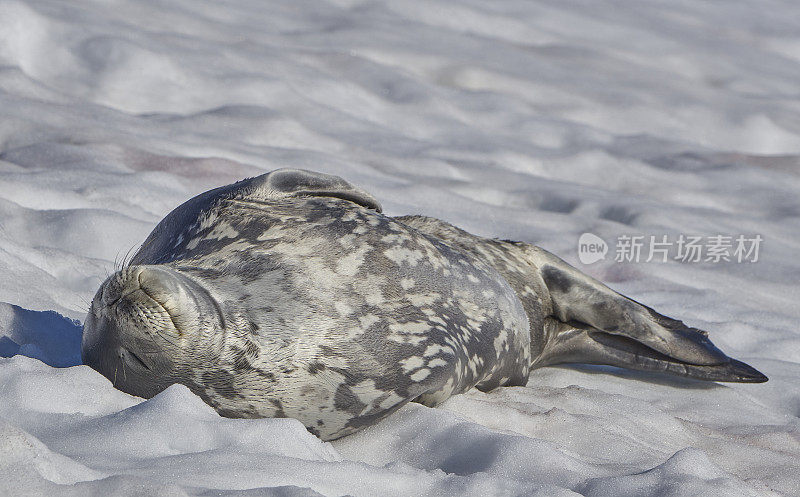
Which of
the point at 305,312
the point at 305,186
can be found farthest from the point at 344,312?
the point at 305,186

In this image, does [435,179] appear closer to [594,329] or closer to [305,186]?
[594,329]

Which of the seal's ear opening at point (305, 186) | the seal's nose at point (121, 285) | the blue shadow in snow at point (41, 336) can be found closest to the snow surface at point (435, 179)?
the blue shadow in snow at point (41, 336)

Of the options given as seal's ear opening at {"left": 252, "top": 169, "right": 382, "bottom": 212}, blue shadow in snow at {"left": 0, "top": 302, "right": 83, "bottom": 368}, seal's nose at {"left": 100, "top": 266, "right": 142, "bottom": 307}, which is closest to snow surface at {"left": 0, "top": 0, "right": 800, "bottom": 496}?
blue shadow in snow at {"left": 0, "top": 302, "right": 83, "bottom": 368}

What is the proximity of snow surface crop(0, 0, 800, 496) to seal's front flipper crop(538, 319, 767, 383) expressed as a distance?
0.05 m

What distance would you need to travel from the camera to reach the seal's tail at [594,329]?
125 inches

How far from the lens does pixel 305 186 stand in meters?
2.65

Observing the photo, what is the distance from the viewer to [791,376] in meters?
3.26

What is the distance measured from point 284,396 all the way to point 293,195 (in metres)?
0.73

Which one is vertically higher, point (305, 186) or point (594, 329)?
point (305, 186)

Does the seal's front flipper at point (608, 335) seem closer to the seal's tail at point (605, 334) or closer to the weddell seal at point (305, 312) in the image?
the seal's tail at point (605, 334)

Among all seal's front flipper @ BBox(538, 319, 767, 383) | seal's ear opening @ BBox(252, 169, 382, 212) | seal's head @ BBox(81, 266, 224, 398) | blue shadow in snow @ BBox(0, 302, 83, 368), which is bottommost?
blue shadow in snow @ BBox(0, 302, 83, 368)

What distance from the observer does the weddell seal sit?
6.45 ft

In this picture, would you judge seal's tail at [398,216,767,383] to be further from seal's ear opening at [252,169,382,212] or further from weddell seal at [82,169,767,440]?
seal's ear opening at [252,169,382,212]

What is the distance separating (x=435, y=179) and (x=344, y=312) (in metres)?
2.81
